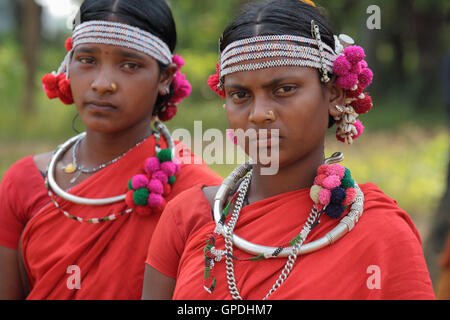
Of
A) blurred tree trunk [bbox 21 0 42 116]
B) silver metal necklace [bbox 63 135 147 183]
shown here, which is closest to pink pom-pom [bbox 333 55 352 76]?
silver metal necklace [bbox 63 135 147 183]

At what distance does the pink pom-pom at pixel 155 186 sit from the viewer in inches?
114

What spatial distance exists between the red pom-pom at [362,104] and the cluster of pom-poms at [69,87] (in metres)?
1.24

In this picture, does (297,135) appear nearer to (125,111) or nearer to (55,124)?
(125,111)

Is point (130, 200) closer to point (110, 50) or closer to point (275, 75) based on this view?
point (110, 50)

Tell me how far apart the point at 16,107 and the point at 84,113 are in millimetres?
11668

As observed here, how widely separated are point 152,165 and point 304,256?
117 centimetres

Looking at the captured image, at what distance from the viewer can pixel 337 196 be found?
214 cm

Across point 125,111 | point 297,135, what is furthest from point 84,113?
point 297,135

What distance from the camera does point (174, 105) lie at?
11.2 ft

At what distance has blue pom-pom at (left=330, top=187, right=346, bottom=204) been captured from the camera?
84.2 inches

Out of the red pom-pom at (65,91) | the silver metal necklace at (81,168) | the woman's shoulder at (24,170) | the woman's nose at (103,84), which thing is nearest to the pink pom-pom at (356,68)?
the woman's nose at (103,84)

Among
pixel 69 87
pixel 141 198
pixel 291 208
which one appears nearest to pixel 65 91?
pixel 69 87

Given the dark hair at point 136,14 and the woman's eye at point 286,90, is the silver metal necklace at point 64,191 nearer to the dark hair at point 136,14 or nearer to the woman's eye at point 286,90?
the dark hair at point 136,14

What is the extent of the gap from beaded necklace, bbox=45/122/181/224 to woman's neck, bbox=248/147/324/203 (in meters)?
0.72
